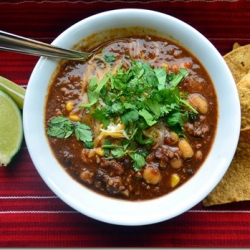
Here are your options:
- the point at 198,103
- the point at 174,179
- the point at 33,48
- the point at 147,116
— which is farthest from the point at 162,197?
the point at 33,48

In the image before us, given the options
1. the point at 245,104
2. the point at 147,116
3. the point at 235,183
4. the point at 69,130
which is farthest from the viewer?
the point at 235,183

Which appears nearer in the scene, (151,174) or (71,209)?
(151,174)

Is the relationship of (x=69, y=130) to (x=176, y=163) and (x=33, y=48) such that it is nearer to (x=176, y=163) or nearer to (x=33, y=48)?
(x=33, y=48)

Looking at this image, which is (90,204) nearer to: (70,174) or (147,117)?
(70,174)

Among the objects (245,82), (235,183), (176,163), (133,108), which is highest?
(245,82)

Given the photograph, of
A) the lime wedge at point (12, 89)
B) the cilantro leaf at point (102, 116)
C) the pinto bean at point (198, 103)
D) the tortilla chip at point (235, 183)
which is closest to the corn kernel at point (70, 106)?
the cilantro leaf at point (102, 116)

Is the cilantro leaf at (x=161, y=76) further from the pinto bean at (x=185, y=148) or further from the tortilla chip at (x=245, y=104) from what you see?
the tortilla chip at (x=245, y=104)

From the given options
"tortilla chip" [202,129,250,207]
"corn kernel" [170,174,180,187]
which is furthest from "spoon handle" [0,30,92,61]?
"tortilla chip" [202,129,250,207]

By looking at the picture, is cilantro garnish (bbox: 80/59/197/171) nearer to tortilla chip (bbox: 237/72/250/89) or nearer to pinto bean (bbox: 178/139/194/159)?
pinto bean (bbox: 178/139/194/159)
